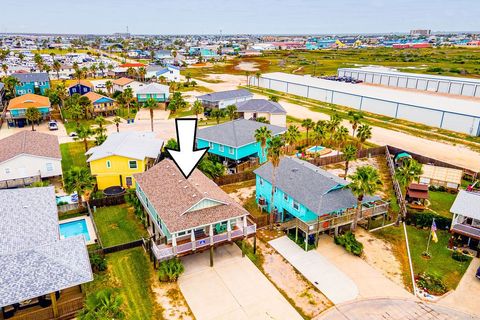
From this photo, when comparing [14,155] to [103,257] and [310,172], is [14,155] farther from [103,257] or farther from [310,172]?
[310,172]

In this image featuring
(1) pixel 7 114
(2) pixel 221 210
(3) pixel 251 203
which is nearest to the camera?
(2) pixel 221 210

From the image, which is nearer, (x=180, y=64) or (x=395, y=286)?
(x=395, y=286)

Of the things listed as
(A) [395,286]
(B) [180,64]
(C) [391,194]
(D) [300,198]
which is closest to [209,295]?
(D) [300,198]

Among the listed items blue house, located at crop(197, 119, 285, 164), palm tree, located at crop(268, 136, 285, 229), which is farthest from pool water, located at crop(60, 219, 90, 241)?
blue house, located at crop(197, 119, 285, 164)

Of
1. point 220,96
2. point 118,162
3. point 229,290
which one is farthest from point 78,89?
point 229,290

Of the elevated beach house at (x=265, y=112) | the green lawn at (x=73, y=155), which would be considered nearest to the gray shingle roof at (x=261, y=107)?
the elevated beach house at (x=265, y=112)

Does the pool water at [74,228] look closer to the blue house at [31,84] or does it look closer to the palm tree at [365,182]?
the palm tree at [365,182]
